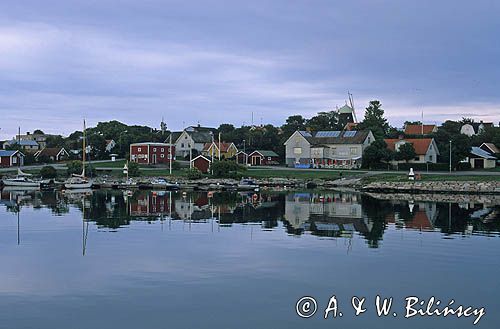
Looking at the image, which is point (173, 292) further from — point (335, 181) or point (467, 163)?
point (467, 163)

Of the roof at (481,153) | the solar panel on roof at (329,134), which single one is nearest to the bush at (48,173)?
the solar panel on roof at (329,134)

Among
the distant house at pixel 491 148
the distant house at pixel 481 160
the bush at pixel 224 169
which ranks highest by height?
the distant house at pixel 491 148

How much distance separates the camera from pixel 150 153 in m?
93.5

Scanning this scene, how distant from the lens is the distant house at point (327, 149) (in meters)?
84.1

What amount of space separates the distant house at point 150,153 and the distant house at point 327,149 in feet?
62.1

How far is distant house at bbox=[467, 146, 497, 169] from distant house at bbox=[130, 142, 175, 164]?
43835mm

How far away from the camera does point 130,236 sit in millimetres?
29516

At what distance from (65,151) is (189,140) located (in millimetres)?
21256

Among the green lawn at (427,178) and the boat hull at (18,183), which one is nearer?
the green lawn at (427,178)

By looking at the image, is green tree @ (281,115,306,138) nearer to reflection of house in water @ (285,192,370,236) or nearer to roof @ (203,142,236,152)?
roof @ (203,142,236,152)

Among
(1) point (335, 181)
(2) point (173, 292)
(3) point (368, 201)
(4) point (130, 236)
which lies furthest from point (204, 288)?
(1) point (335, 181)

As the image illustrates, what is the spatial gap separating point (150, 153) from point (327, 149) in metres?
27.0

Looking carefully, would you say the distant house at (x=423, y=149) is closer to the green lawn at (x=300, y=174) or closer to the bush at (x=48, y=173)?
the green lawn at (x=300, y=174)

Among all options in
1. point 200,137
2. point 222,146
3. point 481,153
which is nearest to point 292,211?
point 481,153
